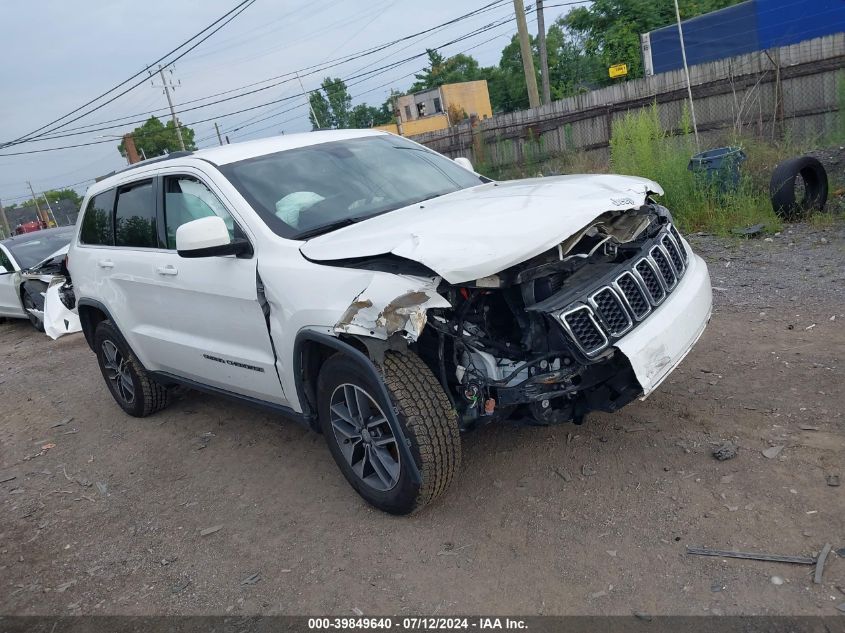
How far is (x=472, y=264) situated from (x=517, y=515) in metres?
1.31

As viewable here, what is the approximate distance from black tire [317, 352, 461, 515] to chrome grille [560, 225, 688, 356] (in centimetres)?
69

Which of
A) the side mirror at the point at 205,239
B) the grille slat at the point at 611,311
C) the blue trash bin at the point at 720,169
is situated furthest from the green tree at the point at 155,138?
the grille slat at the point at 611,311

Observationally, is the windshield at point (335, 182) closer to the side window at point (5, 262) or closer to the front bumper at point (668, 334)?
the front bumper at point (668, 334)

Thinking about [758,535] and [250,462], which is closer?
[758,535]

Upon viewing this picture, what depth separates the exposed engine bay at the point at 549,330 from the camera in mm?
2951

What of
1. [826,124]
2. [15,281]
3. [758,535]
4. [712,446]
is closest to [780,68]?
[826,124]

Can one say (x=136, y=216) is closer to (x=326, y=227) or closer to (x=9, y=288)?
(x=326, y=227)

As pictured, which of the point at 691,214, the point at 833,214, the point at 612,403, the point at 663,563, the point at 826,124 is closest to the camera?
the point at 663,563

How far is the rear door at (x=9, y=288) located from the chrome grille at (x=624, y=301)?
10.6 meters

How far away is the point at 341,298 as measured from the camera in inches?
126

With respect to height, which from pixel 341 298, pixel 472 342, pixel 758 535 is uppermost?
pixel 341 298

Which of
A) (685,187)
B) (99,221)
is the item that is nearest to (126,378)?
(99,221)

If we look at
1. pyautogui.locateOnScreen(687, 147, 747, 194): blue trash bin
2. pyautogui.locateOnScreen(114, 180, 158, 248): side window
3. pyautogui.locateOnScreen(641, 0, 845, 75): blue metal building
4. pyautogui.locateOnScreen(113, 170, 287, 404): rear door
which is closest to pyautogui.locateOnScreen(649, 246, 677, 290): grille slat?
pyautogui.locateOnScreen(113, 170, 287, 404): rear door

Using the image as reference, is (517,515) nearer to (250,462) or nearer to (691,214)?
(250,462)
